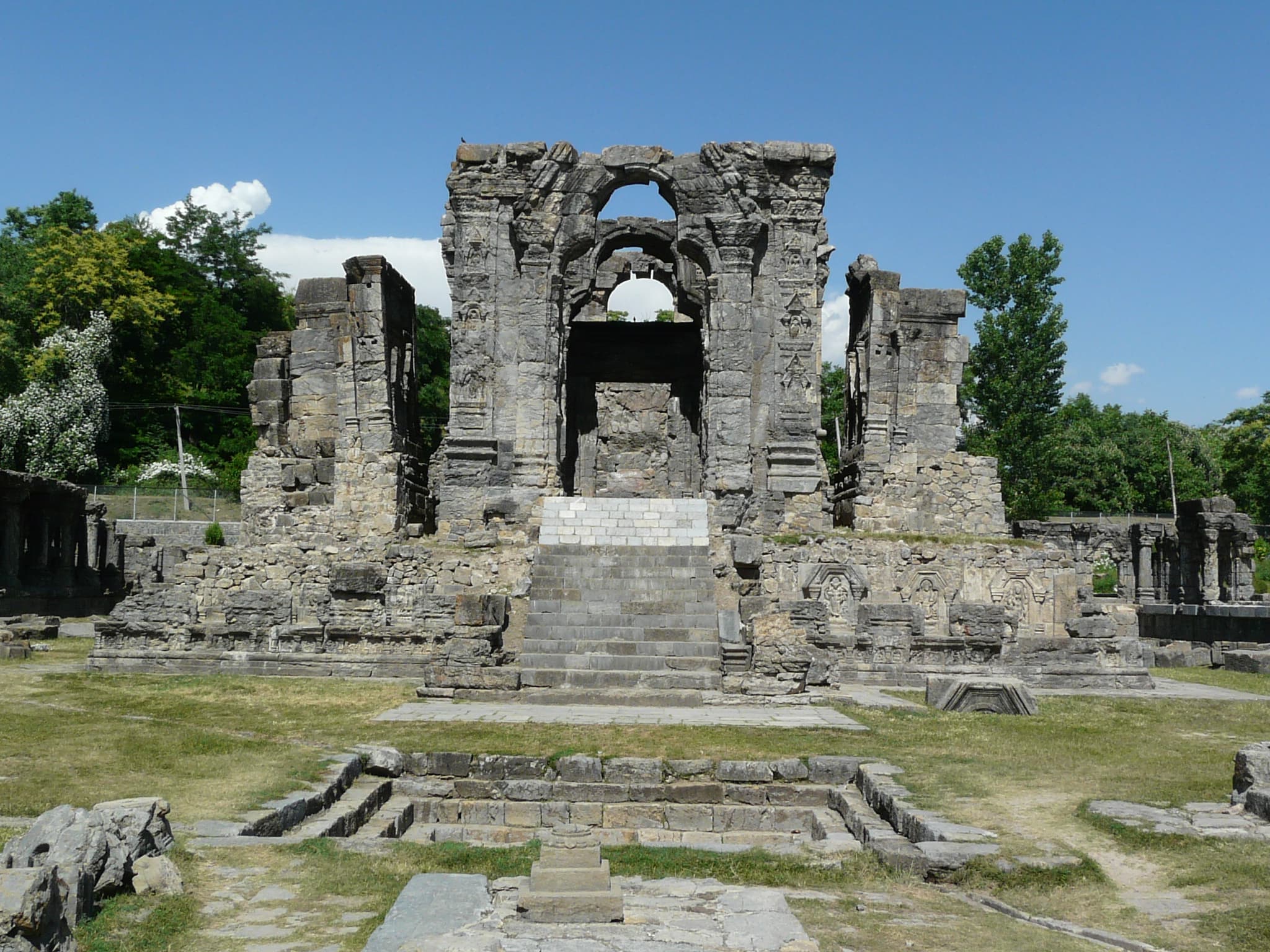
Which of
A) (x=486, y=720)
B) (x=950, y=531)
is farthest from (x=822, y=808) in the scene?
(x=950, y=531)

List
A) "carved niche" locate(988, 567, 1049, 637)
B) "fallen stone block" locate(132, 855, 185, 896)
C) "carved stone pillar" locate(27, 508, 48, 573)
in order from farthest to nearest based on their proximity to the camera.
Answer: "carved stone pillar" locate(27, 508, 48, 573) < "carved niche" locate(988, 567, 1049, 637) < "fallen stone block" locate(132, 855, 185, 896)

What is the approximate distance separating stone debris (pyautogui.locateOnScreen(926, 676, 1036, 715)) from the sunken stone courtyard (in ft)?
0.13

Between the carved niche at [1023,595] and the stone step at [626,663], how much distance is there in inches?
211

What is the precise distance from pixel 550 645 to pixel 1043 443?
2859 centimetres

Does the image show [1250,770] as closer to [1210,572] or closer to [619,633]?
[619,633]

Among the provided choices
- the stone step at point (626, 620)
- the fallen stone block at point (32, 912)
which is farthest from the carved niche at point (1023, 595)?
the fallen stone block at point (32, 912)

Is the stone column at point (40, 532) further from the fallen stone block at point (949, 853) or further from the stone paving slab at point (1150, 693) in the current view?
the fallen stone block at point (949, 853)

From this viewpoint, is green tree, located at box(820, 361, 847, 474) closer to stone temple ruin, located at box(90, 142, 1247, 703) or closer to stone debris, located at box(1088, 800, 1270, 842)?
stone temple ruin, located at box(90, 142, 1247, 703)

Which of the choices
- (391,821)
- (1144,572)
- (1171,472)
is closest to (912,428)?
(391,821)

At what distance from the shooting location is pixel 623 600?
15.9 m

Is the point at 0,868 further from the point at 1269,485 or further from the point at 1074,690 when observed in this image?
the point at 1269,485

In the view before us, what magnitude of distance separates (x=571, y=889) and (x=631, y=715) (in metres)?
6.84

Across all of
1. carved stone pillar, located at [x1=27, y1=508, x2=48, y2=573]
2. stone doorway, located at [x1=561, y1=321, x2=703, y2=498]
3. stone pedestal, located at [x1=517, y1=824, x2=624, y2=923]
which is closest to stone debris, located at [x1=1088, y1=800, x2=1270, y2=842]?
stone pedestal, located at [x1=517, y1=824, x2=624, y2=923]

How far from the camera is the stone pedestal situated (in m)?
5.56
